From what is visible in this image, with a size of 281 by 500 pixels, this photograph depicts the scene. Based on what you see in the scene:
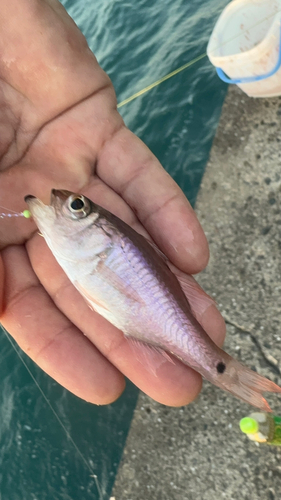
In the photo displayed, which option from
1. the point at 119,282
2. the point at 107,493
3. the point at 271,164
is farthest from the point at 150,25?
the point at 107,493

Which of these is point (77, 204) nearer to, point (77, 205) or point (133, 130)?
point (77, 205)

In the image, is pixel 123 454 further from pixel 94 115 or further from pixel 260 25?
pixel 260 25

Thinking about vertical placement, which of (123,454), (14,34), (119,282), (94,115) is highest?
(14,34)

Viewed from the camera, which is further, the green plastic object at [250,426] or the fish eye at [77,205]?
the green plastic object at [250,426]

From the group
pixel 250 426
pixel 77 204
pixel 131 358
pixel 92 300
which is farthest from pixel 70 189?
pixel 250 426

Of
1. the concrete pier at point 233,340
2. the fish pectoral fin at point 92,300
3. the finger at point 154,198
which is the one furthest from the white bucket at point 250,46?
the fish pectoral fin at point 92,300

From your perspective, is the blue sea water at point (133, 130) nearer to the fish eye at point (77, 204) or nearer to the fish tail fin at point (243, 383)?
the fish tail fin at point (243, 383)
